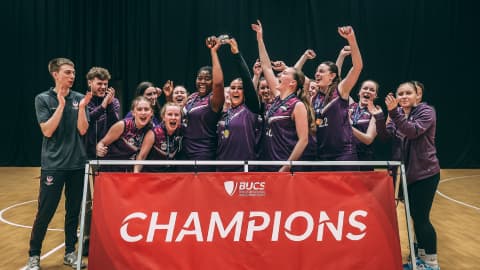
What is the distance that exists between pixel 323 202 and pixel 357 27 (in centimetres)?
938

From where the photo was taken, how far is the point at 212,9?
1166cm

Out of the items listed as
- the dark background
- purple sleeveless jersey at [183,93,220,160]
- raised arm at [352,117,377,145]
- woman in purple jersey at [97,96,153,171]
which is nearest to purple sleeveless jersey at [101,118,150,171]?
woman in purple jersey at [97,96,153,171]

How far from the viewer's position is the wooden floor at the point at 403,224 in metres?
4.52

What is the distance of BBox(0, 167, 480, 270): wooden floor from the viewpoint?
4.52 metres

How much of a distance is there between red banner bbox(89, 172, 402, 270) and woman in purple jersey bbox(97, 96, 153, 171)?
3.30 ft

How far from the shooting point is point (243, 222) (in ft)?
10.8

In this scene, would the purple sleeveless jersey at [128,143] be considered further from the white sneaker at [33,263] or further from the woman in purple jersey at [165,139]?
the white sneaker at [33,263]

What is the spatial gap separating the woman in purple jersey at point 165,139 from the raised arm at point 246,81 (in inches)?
29.7

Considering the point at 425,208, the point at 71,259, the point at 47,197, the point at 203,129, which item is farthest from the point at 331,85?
the point at 71,259

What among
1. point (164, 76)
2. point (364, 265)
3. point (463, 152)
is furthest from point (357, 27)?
point (364, 265)

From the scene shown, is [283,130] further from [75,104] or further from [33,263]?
[33,263]

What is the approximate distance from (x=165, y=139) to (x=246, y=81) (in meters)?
1.06

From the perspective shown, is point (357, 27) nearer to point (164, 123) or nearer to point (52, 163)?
point (164, 123)

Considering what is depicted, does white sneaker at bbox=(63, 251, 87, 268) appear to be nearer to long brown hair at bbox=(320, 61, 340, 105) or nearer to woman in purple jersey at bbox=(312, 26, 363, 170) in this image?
woman in purple jersey at bbox=(312, 26, 363, 170)
